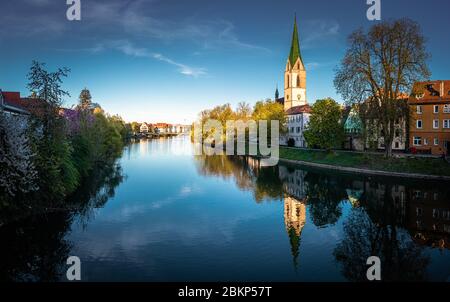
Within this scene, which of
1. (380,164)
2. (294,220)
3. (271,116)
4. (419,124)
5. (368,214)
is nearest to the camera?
(294,220)

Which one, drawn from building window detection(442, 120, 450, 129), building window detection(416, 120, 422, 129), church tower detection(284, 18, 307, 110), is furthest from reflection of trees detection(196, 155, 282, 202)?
church tower detection(284, 18, 307, 110)

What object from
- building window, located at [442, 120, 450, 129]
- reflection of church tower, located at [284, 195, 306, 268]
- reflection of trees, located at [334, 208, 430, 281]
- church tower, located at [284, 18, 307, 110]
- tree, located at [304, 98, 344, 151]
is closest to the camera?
reflection of trees, located at [334, 208, 430, 281]

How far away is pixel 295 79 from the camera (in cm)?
12419

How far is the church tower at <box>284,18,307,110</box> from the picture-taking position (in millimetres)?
122750

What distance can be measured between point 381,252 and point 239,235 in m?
8.64

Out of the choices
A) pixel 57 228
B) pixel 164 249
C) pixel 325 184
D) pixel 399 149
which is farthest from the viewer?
pixel 399 149

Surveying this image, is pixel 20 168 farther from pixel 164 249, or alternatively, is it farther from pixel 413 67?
pixel 413 67

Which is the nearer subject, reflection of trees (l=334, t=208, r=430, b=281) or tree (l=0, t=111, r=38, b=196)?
reflection of trees (l=334, t=208, r=430, b=281)

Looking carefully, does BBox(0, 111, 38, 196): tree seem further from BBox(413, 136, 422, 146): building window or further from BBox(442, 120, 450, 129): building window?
BBox(413, 136, 422, 146): building window

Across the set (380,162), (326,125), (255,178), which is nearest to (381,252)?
(255,178)

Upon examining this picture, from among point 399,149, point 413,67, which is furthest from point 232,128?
point 413,67

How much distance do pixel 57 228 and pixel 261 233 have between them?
13.9m

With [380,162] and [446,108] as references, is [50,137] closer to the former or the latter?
[380,162]
